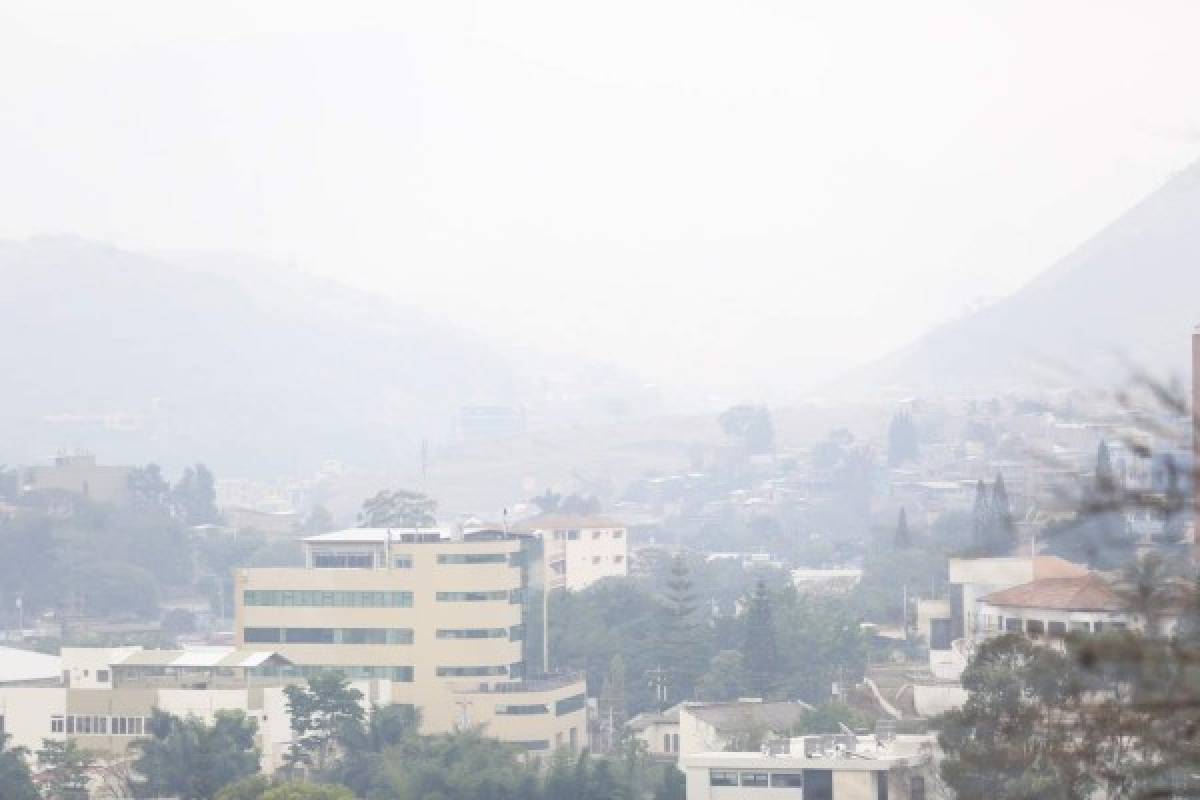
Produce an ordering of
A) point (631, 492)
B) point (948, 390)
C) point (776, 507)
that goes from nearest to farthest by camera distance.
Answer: point (776, 507) < point (631, 492) < point (948, 390)

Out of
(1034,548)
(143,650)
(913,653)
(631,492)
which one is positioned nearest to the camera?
(1034,548)

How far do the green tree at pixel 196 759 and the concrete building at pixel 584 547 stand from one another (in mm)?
32978

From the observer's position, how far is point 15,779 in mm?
39406

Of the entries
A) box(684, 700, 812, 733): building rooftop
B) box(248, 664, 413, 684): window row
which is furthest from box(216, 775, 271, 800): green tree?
box(248, 664, 413, 684): window row

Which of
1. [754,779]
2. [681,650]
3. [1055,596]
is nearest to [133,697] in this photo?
[681,650]

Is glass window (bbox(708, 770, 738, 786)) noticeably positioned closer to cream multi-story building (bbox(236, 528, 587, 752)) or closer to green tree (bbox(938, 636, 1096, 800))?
green tree (bbox(938, 636, 1096, 800))

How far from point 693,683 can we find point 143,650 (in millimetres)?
10628

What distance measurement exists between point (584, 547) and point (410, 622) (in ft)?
97.9

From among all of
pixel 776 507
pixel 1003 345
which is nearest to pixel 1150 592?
pixel 776 507

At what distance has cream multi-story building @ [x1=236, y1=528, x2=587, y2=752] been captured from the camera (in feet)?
173

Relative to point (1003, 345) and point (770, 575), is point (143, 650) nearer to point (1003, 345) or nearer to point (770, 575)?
point (770, 575)

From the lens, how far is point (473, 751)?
40531mm

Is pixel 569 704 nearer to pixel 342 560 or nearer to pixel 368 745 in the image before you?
pixel 342 560

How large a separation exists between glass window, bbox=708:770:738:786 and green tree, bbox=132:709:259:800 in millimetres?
7255
